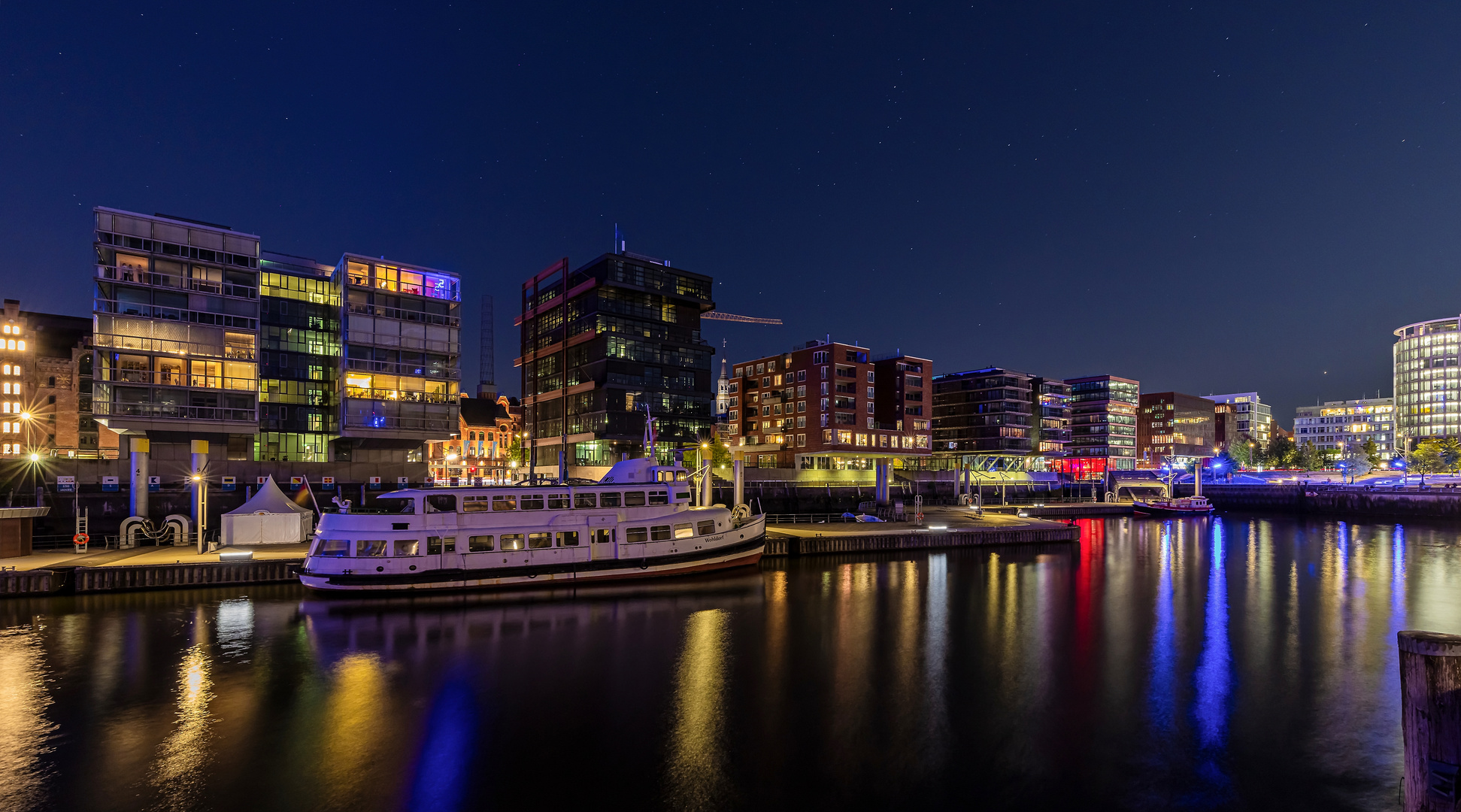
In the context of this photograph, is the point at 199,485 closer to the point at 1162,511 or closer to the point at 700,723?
the point at 700,723

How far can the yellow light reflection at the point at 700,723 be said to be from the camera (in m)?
14.6

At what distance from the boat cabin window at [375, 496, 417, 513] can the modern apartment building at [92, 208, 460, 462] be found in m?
36.2

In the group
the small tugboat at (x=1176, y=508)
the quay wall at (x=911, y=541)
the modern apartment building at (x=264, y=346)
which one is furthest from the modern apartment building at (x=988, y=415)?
the modern apartment building at (x=264, y=346)

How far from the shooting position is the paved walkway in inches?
1308

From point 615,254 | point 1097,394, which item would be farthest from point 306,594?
point 1097,394

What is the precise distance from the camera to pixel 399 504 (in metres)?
33.9

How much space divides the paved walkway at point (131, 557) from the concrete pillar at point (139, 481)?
3.55 m

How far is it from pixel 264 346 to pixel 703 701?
6881 cm

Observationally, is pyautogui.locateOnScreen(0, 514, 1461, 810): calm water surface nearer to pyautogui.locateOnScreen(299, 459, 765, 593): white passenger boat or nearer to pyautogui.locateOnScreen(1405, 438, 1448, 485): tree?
pyautogui.locateOnScreen(299, 459, 765, 593): white passenger boat

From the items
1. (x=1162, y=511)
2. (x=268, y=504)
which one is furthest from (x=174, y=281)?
(x=1162, y=511)

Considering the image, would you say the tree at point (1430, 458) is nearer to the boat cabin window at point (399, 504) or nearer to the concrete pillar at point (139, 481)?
the boat cabin window at point (399, 504)

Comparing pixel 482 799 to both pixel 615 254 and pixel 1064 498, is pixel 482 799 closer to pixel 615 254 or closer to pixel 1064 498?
pixel 615 254

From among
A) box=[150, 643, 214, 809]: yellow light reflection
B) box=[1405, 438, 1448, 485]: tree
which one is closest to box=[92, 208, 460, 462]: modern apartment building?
box=[150, 643, 214, 809]: yellow light reflection

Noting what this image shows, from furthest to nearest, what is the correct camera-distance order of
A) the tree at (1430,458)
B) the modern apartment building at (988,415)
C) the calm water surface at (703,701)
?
the modern apartment building at (988,415)
the tree at (1430,458)
the calm water surface at (703,701)
